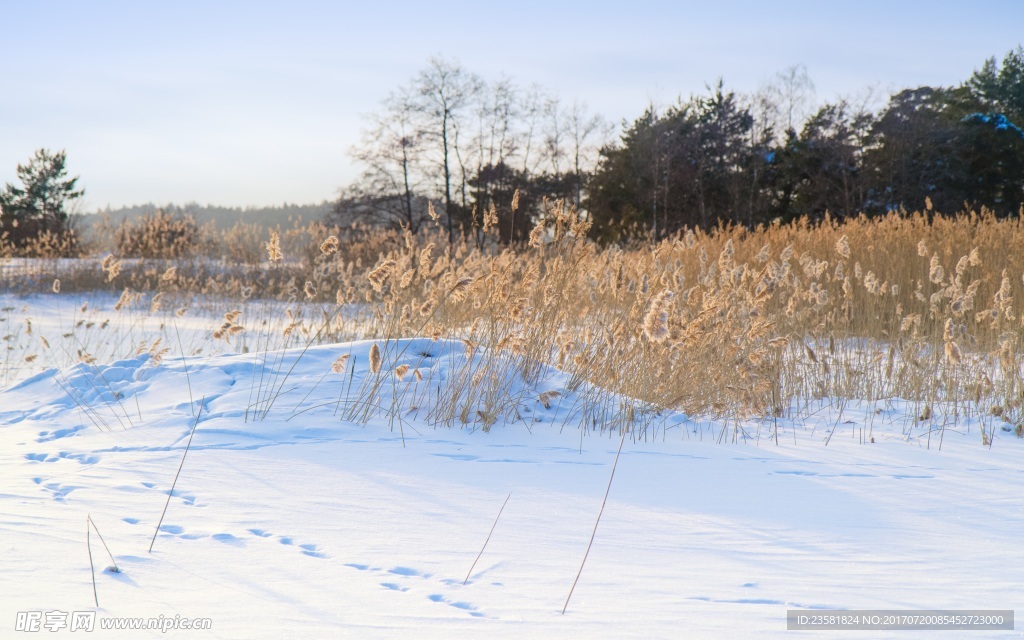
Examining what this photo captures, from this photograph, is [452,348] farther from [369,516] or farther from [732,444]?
[369,516]

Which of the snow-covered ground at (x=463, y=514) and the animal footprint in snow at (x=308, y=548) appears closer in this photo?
the snow-covered ground at (x=463, y=514)

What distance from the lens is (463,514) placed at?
7.79 feet

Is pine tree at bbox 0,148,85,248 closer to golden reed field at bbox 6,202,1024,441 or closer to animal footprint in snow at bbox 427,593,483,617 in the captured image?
golden reed field at bbox 6,202,1024,441

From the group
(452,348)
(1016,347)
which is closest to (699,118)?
(1016,347)

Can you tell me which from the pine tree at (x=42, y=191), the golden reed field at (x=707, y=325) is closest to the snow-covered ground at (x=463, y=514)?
the golden reed field at (x=707, y=325)

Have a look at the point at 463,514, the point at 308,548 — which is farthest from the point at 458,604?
the point at 463,514

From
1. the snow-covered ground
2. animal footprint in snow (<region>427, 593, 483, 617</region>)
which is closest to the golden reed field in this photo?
the snow-covered ground

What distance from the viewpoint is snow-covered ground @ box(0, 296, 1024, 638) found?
162 cm

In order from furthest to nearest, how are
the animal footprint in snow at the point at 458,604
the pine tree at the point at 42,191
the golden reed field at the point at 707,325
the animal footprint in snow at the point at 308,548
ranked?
the pine tree at the point at 42,191 → the golden reed field at the point at 707,325 → the animal footprint in snow at the point at 308,548 → the animal footprint in snow at the point at 458,604

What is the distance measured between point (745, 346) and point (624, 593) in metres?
3.02

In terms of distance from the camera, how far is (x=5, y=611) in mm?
1475

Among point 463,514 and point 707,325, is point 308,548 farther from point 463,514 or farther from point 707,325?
point 707,325

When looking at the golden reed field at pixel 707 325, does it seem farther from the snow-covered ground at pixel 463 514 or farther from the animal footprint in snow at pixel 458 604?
the animal footprint in snow at pixel 458 604

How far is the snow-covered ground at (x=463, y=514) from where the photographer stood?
1620 mm
